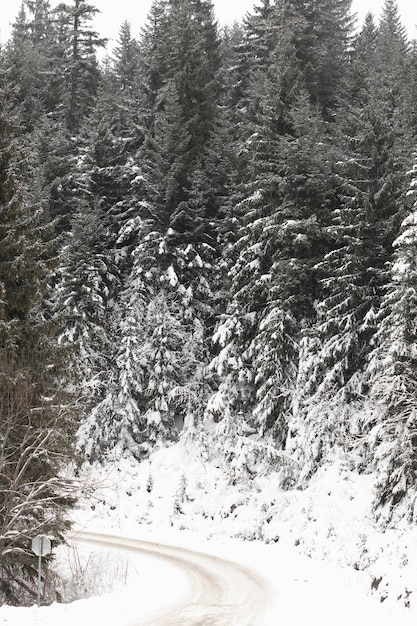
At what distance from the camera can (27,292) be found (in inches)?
653

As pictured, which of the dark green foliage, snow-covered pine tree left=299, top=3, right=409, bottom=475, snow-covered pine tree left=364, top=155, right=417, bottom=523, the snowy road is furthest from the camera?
snow-covered pine tree left=299, top=3, right=409, bottom=475

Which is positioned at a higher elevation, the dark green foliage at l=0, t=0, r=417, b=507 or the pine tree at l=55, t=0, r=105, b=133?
the pine tree at l=55, t=0, r=105, b=133

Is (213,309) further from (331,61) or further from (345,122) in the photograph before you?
(331,61)

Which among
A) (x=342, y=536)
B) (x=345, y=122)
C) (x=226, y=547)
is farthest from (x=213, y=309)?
(x=342, y=536)

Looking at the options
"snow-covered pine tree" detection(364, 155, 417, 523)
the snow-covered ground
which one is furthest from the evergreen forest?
the snow-covered ground

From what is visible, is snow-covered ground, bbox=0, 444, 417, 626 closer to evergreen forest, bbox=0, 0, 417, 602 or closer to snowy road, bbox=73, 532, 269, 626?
snowy road, bbox=73, 532, 269, 626

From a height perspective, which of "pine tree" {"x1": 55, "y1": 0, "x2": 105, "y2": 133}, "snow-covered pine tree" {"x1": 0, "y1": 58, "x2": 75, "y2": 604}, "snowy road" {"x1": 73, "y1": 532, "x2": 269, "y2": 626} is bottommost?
"snowy road" {"x1": 73, "y1": 532, "x2": 269, "y2": 626}

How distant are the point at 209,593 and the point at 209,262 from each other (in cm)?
2238

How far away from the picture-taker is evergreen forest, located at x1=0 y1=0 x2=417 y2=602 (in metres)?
16.8

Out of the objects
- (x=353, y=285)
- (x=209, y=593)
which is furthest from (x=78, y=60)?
(x=209, y=593)

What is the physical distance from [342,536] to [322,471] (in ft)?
11.1

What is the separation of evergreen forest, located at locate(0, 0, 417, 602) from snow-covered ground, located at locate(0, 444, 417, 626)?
1062 mm

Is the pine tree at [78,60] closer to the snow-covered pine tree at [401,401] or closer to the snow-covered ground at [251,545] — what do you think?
the snow-covered ground at [251,545]

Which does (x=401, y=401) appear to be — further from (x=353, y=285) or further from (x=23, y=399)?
(x=23, y=399)
